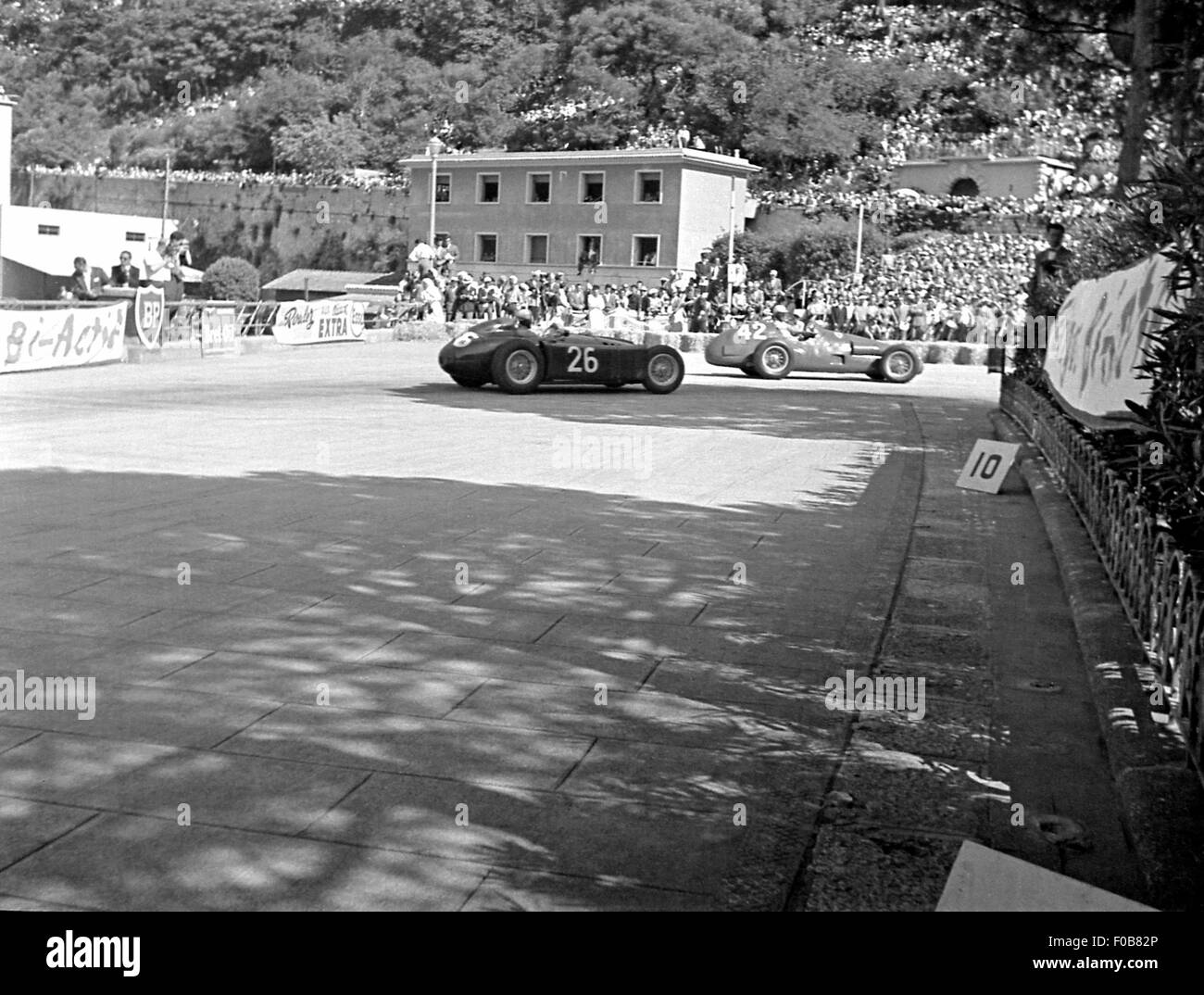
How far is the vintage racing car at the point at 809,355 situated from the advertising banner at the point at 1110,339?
1638 cm

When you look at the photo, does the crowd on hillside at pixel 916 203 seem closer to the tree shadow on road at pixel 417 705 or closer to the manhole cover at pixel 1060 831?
the tree shadow on road at pixel 417 705

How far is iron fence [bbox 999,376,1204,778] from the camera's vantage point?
15.6ft

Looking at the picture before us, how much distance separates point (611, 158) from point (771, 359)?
44.7m

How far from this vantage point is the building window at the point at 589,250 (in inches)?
2790

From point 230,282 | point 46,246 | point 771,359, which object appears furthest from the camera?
point 230,282

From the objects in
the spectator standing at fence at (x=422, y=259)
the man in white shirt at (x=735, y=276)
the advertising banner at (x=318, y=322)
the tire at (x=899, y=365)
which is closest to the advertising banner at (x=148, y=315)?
the advertising banner at (x=318, y=322)

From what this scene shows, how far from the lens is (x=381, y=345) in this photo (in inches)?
1352

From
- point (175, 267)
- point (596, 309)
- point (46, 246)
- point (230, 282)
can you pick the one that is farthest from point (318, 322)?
point (230, 282)

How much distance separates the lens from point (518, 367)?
2173cm

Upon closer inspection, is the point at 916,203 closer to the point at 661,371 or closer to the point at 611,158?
Answer: the point at 611,158

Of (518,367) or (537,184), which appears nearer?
(518,367)

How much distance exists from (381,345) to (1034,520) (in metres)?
24.5

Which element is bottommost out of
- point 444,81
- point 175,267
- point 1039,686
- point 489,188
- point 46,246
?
point 1039,686

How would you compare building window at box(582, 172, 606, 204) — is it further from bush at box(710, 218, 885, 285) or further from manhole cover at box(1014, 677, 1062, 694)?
manhole cover at box(1014, 677, 1062, 694)
